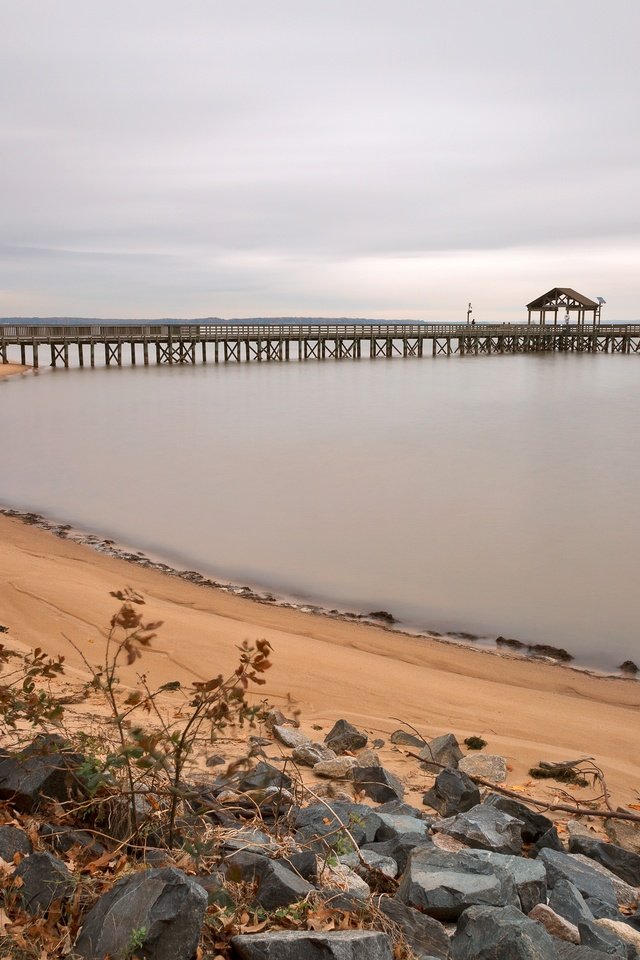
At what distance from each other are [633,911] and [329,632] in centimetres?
595

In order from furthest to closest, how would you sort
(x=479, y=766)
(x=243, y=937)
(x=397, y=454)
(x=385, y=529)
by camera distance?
(x=397, y=454), (x=385, y=529), (x=479, y=766), (x=243, y=937)

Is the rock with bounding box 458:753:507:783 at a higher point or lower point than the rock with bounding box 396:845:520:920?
lower

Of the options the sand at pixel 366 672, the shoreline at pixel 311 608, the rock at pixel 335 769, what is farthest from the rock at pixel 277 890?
the shoreline at pixel 311 608

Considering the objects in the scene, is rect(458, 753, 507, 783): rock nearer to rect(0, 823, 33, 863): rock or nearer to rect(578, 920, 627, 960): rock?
rect(578, 920, 627, 960): rock

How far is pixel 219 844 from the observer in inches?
142

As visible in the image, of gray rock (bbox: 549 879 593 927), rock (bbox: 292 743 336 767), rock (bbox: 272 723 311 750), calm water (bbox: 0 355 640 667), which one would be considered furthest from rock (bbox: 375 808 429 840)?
calm water (bbox: 0 355 640 667)

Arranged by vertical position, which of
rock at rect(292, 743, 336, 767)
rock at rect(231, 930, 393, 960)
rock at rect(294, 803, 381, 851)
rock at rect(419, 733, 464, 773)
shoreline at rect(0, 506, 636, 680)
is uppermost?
rock at rect(231, 930, 393, 960)

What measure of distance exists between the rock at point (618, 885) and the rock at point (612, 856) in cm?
8

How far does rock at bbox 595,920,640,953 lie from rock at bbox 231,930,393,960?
105 centimetres

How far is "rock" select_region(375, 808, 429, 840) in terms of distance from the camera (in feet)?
13.5

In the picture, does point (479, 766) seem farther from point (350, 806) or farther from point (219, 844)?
point (219, 844)

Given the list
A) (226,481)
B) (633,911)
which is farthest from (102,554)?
(633,911)

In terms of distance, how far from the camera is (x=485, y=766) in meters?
5.52

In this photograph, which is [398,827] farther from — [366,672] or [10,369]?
[10,369]
